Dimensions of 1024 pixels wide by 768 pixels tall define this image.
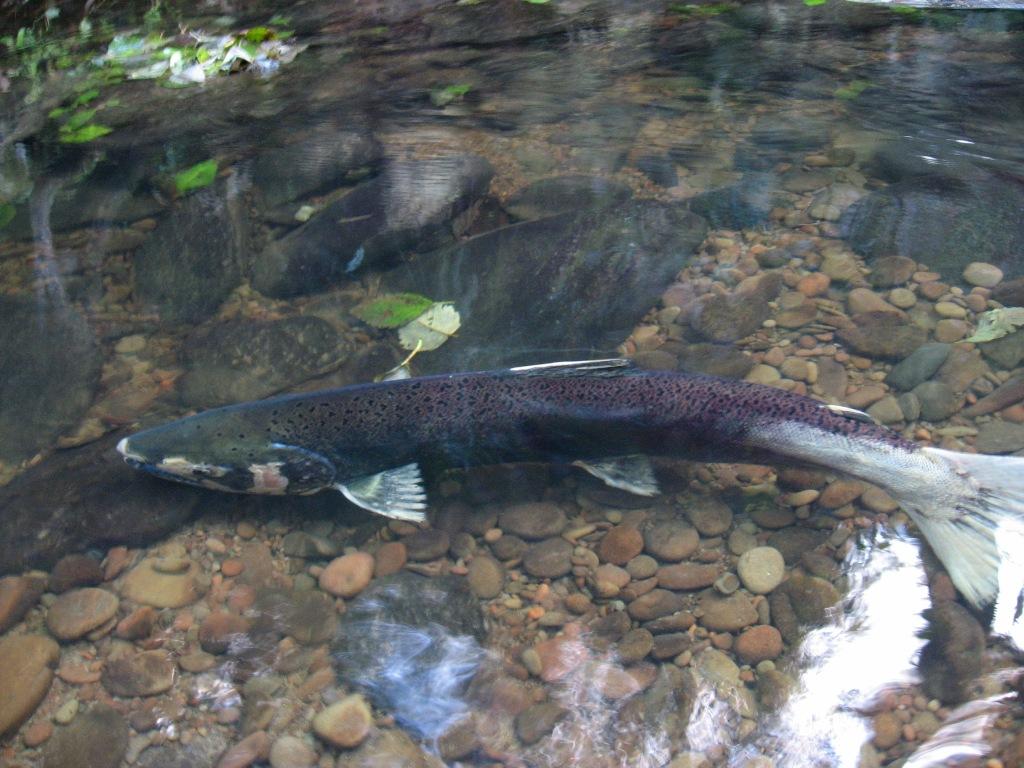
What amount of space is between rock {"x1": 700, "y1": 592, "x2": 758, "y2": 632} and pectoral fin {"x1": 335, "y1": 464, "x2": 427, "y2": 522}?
133cm

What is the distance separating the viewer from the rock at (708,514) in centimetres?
374

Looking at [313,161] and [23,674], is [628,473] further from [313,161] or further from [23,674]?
[313,161]

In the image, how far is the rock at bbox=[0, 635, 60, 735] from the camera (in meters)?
3.25

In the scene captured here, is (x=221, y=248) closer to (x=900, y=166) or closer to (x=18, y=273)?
(x=18, y=273)

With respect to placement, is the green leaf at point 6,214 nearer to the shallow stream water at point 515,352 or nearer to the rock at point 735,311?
the shallow stream water at point 515,352

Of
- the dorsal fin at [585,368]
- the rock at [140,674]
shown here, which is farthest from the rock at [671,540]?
the rock at [140,674]

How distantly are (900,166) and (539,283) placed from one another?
8.47 ft

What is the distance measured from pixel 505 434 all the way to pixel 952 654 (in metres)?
1.97

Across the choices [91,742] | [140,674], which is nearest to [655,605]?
[140,674]

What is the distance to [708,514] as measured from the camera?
379 centimetres

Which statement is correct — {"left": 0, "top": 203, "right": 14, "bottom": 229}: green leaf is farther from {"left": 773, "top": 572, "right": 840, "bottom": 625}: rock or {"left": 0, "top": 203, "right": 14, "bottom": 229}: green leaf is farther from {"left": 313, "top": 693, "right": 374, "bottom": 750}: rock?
{"left": 773, "top": 572, "right": 840, "bottom": 625}: rock

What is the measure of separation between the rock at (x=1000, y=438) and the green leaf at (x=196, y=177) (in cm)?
506

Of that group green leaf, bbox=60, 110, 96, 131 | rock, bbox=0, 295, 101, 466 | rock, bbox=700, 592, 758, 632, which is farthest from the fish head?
green leaf, bbox=60, 110, 96, 131

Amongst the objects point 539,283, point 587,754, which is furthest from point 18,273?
point 587,754
